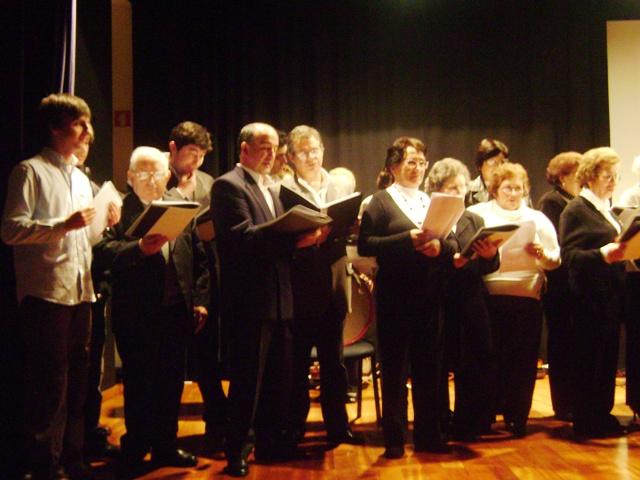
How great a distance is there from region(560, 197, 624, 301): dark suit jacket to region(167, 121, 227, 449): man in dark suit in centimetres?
188

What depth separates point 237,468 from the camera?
3.13 meters

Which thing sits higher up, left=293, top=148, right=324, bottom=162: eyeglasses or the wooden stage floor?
left=293, top=148, right=324, bottom=162: eyeglasses

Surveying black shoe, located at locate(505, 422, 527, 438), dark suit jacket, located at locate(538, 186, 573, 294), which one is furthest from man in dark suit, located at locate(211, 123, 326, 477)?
dark suit jacket, located at locate(538, 186, 573, 294)

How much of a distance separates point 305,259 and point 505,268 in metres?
1.08

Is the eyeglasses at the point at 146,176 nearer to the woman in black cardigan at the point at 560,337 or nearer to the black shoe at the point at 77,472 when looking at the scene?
the black shoe at the point at 77,472

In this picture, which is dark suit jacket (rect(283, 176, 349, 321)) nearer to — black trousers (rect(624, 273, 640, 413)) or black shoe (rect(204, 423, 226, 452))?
black shoe (rect(204, 423, 226, 452))

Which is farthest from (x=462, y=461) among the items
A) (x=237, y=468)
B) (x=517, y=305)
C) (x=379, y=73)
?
(x=379, y=73)

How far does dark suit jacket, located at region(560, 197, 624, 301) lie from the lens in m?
3.84

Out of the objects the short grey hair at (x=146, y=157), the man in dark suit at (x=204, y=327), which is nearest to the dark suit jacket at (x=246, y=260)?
the short grey hair at (x=146, y=157)

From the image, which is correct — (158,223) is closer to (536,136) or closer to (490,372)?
(490,372)

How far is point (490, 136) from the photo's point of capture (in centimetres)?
638

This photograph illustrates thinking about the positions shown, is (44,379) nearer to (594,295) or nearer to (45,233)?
(45,233)

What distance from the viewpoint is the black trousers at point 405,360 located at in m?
3.46

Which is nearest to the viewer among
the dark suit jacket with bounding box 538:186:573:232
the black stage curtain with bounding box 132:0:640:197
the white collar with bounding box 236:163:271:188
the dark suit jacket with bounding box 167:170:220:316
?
the white collar with bounding box 236:163:271:188
